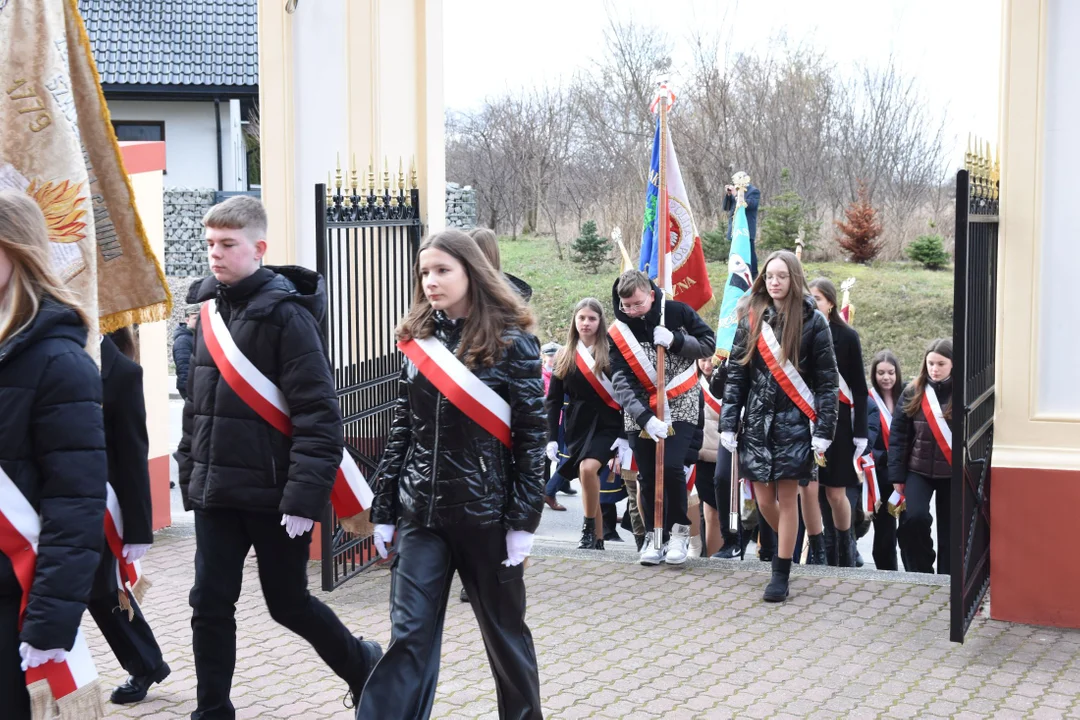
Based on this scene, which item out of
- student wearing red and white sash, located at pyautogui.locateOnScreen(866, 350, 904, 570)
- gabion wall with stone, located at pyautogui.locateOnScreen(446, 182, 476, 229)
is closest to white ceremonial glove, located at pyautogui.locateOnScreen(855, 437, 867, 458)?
student wearing red and white sash, located at pyautogui.locateOnScreen(866, 350, 904, 570)

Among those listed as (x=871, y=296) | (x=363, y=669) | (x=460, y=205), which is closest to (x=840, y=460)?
(x=363, y=669)

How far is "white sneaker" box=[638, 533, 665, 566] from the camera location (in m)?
7.98

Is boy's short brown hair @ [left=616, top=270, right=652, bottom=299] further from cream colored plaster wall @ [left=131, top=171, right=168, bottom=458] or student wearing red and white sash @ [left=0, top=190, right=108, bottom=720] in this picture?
student wearing red and white sash @ [left=0, top=190, right=108, bottom=720]

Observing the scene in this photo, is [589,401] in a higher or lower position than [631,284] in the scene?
lower

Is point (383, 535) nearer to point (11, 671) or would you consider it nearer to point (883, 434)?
point (11, 671)

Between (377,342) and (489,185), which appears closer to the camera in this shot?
(377,342)

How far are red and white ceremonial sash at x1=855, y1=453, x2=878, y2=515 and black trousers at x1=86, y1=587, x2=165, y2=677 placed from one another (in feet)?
16.9

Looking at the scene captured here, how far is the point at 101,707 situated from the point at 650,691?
110 inches

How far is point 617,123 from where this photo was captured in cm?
3250

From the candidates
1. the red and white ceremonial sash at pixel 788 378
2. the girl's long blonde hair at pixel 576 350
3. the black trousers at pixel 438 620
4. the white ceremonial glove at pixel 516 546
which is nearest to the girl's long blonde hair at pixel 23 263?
the black trousers at pixel 438 620

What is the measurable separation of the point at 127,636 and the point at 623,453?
4.43 meters

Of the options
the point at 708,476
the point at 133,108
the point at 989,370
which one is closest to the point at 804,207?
the point at 133,108

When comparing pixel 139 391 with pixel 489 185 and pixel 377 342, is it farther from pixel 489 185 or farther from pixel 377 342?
pixel 489 185

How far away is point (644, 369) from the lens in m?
8.23
